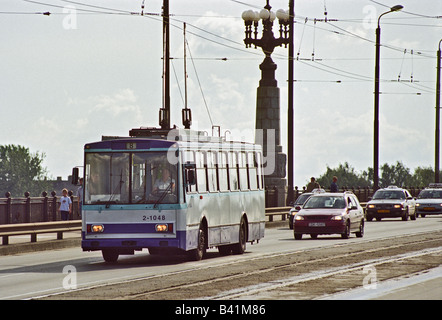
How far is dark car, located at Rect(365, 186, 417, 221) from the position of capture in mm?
49541

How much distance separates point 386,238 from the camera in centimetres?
3306

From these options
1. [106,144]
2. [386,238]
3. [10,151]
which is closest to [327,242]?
[386,238]

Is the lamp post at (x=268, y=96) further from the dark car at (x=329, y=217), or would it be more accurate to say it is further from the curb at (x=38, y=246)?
the curb at (x=38, y=246)

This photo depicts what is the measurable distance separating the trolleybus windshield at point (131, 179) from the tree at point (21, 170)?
14088cm

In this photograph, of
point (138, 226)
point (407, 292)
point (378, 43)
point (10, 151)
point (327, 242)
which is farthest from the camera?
point (10, 151)

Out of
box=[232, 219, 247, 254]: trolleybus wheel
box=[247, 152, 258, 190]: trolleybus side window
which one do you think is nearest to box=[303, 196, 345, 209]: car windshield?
box=[247, 152, 258, 190]: trolleybus side window

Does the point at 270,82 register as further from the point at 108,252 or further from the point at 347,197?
the point at 108,252

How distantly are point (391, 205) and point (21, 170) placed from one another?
11812 cm

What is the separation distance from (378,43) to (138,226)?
38.7 meters

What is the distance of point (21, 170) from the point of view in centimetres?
16212

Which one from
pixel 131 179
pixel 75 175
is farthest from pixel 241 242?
pixel 75 175

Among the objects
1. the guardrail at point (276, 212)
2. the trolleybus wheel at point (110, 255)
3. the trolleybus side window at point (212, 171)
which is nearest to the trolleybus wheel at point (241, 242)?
the trolleybus side window at point (212, 171)

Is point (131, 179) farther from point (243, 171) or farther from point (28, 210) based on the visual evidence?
point (28, 210)
